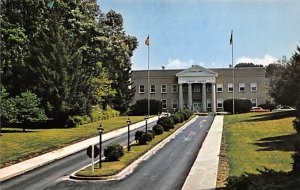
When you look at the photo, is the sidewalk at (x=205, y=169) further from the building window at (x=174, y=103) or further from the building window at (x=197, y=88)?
the building window at (x=174, y=103)

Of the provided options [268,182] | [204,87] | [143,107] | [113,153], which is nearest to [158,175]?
[113,153]

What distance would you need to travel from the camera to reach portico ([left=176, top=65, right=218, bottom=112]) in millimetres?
89812

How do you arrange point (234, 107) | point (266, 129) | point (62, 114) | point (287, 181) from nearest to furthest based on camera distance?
point (287, 181)
point (266, 129)
point (62, 114)
point (234, 107)

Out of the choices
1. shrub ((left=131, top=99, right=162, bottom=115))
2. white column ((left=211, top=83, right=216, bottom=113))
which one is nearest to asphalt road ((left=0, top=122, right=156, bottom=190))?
shrub ((left=131, top=99, right=162, bottom=115))

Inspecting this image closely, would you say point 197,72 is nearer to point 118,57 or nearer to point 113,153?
point 118,57

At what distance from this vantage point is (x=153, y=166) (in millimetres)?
24734

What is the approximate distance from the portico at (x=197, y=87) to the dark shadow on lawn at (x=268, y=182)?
253 feet

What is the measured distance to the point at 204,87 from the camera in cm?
8994

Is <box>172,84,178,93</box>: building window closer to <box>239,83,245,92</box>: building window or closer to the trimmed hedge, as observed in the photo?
<box>239,83,245,92</box>: building window

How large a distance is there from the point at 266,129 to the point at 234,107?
37.6 metres

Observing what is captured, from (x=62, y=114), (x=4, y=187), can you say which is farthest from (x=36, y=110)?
(x=4, y=187)

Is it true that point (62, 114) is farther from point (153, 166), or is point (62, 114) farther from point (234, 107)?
point (234, 107)

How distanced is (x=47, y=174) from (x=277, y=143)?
18.3m

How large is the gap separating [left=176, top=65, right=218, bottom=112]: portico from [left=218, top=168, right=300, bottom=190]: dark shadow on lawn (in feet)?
253
